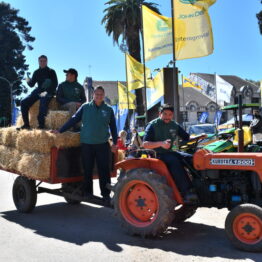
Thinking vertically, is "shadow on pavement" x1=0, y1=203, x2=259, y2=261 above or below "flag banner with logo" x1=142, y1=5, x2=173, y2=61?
below

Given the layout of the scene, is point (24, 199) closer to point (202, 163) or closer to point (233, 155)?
point (202, 163)

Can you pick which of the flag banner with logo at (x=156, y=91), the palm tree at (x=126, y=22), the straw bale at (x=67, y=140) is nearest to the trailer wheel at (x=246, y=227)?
the straw bale at (x=67, y=140)

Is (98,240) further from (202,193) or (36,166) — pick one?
(36,166)

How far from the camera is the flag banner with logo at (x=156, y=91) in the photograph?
36.9ft

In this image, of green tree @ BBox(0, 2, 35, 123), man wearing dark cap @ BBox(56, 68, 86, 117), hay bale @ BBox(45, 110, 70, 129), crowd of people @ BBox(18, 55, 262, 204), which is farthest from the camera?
green tree @ BBox(0, 2, 35, 123)

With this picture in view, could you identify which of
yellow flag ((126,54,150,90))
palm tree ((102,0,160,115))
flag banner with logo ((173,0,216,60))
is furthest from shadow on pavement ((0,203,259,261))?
palm tree ((102,0,160,115))

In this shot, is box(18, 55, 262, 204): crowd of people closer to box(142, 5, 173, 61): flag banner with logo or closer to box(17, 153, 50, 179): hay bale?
box(17, 153, 50, 179): hay bale

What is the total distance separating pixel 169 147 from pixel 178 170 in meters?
0.32

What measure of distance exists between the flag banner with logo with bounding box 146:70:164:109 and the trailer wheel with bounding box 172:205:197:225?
6.10 meters

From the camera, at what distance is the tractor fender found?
4.70m

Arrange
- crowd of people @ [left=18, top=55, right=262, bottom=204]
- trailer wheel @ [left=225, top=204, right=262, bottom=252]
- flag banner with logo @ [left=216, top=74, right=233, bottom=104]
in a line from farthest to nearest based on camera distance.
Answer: flag banner with logo @ [left=216, top=74, right=233, bottom=104] → crowd of people @ [left=18, top=55, right=262, bottom=204] → trailer wheel @ [left=225, top=204, right=262, bottom=252]

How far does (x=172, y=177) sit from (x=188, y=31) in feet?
17.9

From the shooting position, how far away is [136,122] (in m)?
19.9

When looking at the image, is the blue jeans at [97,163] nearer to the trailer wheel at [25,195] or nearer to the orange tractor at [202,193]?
the orange tractor at [202,193]
